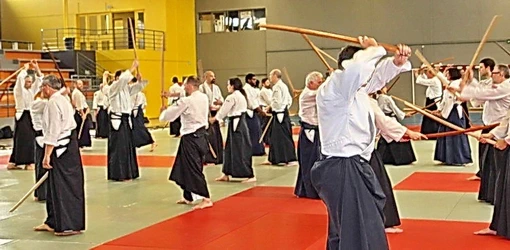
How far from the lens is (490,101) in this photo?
7070mm

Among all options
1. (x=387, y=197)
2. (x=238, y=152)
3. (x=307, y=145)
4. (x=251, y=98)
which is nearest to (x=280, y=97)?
(x=251, y=98)

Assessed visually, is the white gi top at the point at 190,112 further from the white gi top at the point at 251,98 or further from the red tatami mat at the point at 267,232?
the white gi top at the point at 251,98

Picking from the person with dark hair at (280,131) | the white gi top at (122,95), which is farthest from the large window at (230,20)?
the white gi top at (122,95)

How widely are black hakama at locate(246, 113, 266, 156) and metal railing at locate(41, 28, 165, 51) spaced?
12680 mm

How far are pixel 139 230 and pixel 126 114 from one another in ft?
13.0

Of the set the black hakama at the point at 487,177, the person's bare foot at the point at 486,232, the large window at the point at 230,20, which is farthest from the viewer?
the large window at the point at 230,20

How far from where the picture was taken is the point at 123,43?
26.0 metres

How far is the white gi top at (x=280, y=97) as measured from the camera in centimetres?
1192

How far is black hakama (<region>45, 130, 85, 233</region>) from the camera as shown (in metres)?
6.45

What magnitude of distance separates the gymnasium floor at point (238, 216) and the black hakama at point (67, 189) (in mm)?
176

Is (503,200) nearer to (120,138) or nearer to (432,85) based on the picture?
(120,138)

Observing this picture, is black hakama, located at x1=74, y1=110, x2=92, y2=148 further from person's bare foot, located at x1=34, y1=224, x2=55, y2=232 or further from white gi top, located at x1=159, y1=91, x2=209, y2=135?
person's bare foot, located at x1=34, y1=224, x2=55, y2=232

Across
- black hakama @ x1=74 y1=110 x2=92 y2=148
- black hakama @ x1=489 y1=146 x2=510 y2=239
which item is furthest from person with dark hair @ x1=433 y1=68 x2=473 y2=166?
black hakama @ x1=74 y1=110 x2=92 y2=148

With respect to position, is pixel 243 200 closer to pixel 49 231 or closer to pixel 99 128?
pixel 49 231
